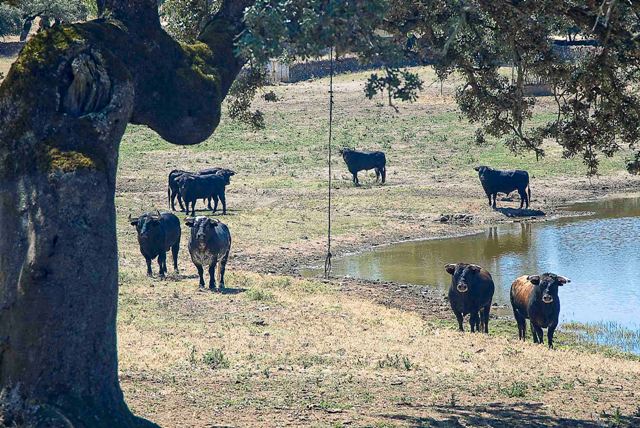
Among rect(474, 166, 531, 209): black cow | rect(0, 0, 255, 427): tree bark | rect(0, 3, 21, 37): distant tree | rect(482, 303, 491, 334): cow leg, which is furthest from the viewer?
rect(474, 166, 531, 209): black cow

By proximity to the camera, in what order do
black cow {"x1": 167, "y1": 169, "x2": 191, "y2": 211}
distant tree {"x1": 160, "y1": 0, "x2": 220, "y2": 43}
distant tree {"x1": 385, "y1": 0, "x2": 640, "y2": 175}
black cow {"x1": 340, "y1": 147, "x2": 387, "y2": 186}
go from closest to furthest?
distant tree {"x1": 385, "y1": 0, "x2": 640, "y2": 175} < distant tree {"x1": 160, "y1": 0, "x2": 220, "y2": 43} < black cow {"x1": 167, "y1": 169, "x2": 191, "y2": 211} < black cow {"x1": 340, "y1": 147, "x2": 387, "y2": 186}

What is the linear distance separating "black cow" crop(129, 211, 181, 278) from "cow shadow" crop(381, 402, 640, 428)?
1423 centimetres

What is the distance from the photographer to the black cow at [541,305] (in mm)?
20672

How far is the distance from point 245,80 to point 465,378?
5142mm

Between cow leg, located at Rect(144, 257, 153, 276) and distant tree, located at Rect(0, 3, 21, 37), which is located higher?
distant tree, located at Rect(0, 3, 21, 37)

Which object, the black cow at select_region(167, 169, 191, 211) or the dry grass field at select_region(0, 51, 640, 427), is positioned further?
the black cow at select_region(167, 169, 191, 211)

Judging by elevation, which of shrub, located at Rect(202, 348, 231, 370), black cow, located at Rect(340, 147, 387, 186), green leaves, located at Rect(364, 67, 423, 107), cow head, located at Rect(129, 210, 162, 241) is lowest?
shrub, located at Rect(202, 348, 231, 370)

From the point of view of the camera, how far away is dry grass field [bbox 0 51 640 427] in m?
12.6

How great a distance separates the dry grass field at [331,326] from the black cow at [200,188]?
1.05m

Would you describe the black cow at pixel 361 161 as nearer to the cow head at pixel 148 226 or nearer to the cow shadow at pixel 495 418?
the cow head at pixel 148 226

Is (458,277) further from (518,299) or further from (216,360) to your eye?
(216,360)

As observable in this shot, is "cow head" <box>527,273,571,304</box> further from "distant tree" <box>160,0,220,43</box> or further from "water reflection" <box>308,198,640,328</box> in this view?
"distant tree" <box>160,0,220,43</box>

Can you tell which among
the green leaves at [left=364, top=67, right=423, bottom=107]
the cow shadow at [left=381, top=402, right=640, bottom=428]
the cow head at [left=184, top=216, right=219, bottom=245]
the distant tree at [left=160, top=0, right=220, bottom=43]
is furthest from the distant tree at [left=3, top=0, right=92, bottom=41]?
the cow shadow at [left=381, top=402, right=640, bottom=428]

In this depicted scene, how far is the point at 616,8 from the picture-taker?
40.3 ft
